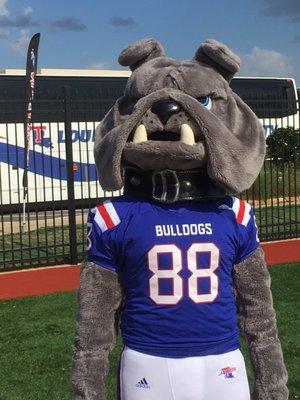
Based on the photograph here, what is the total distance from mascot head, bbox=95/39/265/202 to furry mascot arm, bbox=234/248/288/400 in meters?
0.29

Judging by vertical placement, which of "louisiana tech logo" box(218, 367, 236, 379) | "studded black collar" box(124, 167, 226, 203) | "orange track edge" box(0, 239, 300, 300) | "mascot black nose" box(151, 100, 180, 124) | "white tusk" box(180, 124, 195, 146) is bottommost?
"orange track edge" box(0, 239, 300, 300)

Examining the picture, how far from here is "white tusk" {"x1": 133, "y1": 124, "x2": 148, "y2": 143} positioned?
6.94 ft

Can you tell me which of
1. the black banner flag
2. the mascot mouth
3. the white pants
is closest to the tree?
the black banner flag

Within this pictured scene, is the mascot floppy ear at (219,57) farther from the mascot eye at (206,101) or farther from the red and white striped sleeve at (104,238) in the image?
the red and white striped sleeve at (104,238)

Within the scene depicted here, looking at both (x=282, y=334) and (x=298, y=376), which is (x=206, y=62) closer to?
(x=298, y=376)

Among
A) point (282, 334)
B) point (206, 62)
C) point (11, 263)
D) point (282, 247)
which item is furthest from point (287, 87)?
point (206, 62)

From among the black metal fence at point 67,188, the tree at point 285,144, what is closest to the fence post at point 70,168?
the black metal fence at point 67,188

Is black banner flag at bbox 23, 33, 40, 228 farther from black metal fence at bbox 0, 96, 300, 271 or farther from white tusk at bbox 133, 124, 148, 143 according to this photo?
white tusk at bbox 133, 124, 148, 143

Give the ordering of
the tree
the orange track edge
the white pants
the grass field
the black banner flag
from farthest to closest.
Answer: the tree < the black banner flag < the orange track edge < the grass field < the white pants

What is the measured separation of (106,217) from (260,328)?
24.8 inches

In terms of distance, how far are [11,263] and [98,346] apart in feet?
23.9

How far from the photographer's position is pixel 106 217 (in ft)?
7.00

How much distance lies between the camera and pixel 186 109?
2.10 metres

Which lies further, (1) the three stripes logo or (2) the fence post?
(2) the fence post
